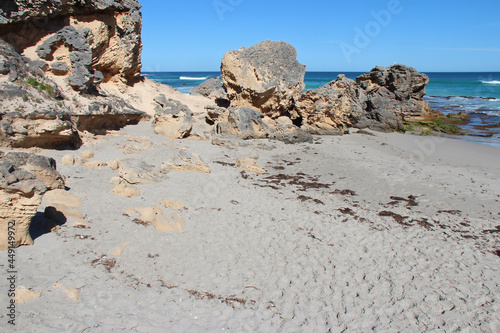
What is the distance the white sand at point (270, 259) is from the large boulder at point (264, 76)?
19.2ft

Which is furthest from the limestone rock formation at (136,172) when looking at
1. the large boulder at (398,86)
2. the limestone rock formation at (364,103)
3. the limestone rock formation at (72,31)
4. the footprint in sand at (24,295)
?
the large boulder at (398,86)

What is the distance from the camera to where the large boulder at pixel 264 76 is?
13.5 metres

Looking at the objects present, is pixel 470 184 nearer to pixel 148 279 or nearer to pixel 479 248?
pixel 479 248

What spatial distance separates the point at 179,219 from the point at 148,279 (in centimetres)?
161

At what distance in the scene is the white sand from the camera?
3650mm

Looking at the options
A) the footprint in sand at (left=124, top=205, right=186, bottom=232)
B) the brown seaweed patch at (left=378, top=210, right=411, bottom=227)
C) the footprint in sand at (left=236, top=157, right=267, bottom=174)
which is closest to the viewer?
the footprint in sand at (left=124, top=205, right=186, bottom=232)

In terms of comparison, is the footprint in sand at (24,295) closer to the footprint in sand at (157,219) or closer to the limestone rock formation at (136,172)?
the footprint in sand at (157,219)

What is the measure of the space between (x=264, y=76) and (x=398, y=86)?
42.9ft

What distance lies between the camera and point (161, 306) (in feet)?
12.1

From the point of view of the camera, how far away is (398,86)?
2275 centimetres

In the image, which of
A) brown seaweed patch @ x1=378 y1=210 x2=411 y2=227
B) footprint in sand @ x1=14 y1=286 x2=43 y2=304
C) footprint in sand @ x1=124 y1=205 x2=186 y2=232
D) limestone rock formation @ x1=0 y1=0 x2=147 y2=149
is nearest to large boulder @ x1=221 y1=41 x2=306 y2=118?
limestone rock formation @ x1=0 y1=0 x2=147 y2=149

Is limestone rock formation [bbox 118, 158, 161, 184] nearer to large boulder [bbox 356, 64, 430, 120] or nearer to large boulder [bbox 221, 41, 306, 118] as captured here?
large boulder [bbox 221, 41, 306, 118]

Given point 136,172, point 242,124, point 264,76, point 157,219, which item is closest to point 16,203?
point 157,219

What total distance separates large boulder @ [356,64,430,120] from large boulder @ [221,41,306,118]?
32.0 feet
